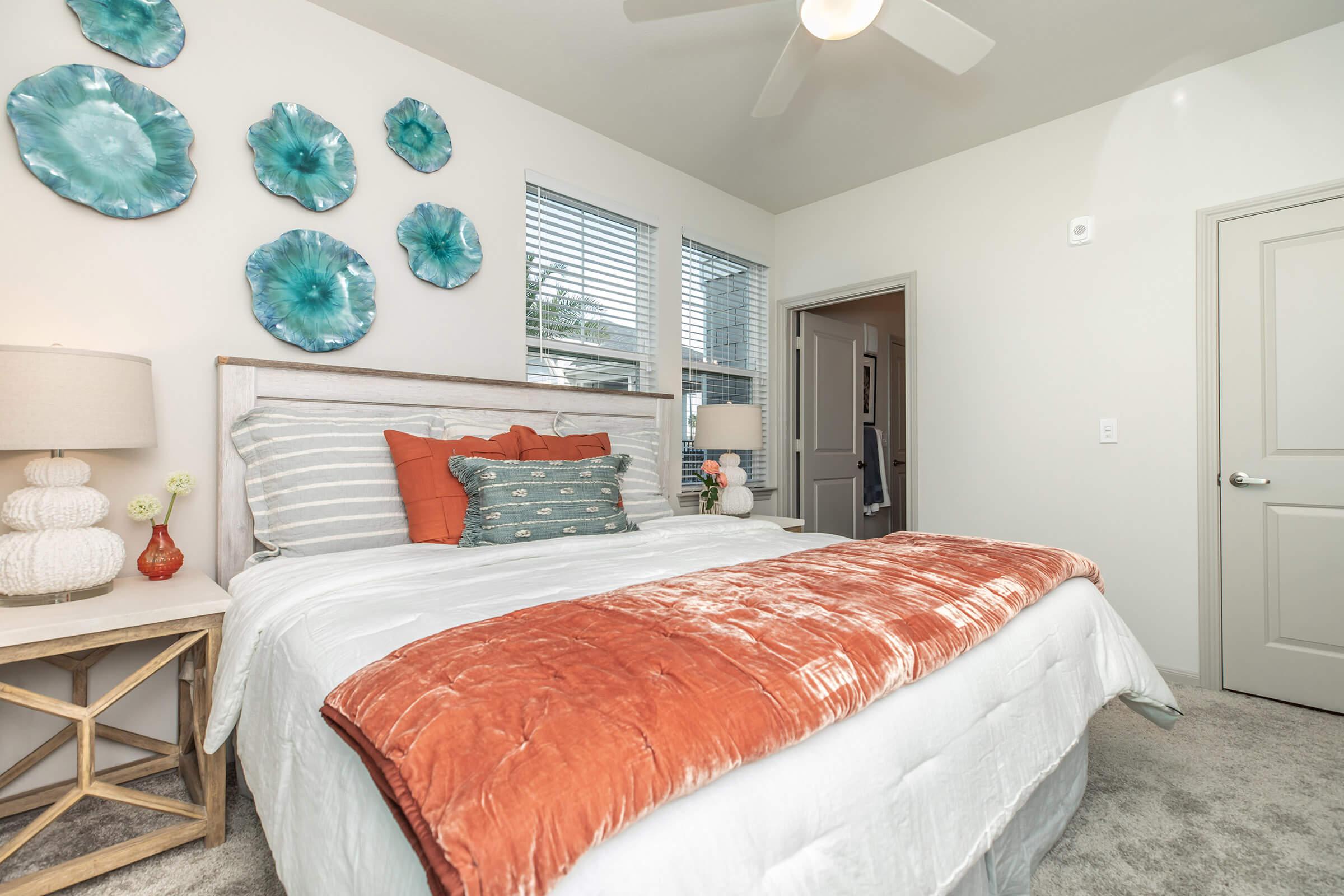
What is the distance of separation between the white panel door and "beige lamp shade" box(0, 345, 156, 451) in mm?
3915

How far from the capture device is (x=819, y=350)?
4422 millimetres

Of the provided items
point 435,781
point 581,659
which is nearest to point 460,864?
point 435,781

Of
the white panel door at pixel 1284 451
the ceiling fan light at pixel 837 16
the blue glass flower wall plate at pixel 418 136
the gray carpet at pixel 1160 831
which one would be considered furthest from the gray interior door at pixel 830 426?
the blue glass flower wall plate at pixel 418 136

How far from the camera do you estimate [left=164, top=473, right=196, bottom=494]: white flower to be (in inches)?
73.3

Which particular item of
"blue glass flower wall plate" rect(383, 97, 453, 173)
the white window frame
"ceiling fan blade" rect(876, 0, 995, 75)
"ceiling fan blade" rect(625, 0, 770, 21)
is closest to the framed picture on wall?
the white window frame

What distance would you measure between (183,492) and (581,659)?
67.6 inches

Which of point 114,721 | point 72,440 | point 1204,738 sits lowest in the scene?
point 1204,738

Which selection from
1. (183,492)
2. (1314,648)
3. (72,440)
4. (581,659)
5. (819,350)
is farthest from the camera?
(819,350)

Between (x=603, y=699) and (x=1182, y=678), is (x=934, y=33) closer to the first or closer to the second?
(x=603, y=699)

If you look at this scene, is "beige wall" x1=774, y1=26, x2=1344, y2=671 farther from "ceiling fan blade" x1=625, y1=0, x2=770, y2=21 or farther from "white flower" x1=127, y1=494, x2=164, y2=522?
"white flower" x1=127, y1=494, x2=164, y2=522

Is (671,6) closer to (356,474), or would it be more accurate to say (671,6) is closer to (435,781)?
(356,474)

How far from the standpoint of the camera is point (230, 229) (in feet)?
6.93

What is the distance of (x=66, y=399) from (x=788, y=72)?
2.35 metres

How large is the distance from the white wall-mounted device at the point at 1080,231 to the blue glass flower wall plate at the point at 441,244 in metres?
2.81
